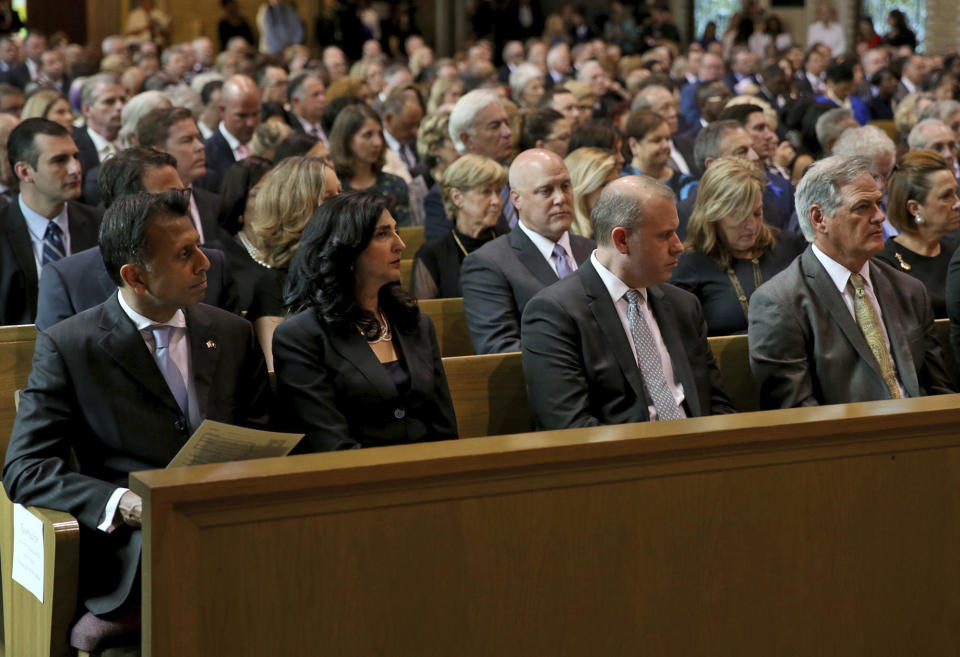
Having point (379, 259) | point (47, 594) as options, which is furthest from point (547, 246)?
point (47, 594)

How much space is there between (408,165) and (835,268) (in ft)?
16.8

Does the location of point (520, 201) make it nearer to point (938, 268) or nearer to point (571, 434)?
point (938, 268)

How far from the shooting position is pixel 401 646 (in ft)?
7.60

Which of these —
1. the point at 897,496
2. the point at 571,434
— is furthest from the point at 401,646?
the point at 897,496

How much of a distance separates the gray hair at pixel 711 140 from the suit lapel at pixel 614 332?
9.63 feet

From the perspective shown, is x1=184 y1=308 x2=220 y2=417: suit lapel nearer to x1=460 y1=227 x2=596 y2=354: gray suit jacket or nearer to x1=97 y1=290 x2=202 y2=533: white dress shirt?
x1=97 y1=290 x2=202 y2=533: white dress shirt

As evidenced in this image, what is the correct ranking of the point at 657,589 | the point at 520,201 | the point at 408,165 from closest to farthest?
the point at 657,589 < the point at 520,201 < the point at 408,165

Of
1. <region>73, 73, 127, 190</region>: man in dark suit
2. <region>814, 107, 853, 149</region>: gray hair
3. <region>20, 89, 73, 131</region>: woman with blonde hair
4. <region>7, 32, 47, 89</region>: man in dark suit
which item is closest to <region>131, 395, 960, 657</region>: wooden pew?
<region>814, 107, 853, 149</region>: gray hair

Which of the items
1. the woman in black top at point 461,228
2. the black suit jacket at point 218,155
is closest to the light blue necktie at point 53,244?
the woman in black top at point 461,228

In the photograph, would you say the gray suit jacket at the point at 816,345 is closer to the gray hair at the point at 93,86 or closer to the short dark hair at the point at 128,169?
the short dark hair at the point at 128,169

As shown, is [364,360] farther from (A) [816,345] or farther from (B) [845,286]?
(B) [845,286]

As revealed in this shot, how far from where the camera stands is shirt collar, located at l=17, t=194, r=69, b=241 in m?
5.04

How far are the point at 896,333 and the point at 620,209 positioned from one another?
3.22ft

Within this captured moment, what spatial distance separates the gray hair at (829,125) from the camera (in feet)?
25.4
